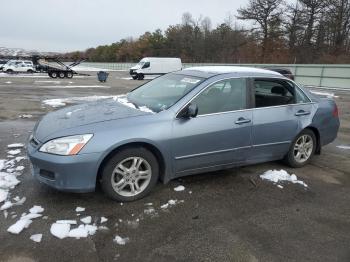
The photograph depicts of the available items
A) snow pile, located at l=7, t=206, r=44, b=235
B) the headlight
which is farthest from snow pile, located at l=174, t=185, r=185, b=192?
snow pile, located at l=7, t=206, r=44, b=235

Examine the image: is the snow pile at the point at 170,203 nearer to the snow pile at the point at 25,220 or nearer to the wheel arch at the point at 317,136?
the snow pile at the point at 25,220

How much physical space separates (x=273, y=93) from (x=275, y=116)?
405 mm

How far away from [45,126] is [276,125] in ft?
10.1

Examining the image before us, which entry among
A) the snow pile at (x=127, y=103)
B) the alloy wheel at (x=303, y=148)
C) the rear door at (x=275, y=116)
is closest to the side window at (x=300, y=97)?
the rear door at (x=275, y=116)

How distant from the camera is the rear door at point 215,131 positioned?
4.11 meters

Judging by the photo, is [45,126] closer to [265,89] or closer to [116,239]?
[116,239]

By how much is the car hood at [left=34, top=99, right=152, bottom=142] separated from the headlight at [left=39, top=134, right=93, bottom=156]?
0.48 feet

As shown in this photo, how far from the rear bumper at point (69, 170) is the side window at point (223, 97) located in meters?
1.49

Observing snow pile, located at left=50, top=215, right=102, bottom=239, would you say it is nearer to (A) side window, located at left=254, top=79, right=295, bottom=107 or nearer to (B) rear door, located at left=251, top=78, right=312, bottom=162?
(B) rear door, located at left=251, top=78, right=312, bottom=162

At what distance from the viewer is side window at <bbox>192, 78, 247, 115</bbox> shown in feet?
14.2

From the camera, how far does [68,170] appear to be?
3.52 meters

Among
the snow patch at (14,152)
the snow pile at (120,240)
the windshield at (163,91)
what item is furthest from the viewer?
the snow patch at (14,152)

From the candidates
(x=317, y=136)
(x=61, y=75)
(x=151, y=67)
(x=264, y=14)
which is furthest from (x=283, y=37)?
(x=317, y=136)

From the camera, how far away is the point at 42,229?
10.7 ft
